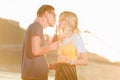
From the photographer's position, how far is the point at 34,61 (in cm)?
Answer: 187

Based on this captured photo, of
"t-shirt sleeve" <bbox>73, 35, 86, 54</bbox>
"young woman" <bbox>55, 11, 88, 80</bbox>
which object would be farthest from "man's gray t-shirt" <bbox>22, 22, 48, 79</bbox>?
"t-shirt sleeve" <bbox>73, 35, 86, 54</bbox>

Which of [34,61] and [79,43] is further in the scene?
[79,43]

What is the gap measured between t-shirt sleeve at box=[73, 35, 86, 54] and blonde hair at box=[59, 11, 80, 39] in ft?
0.18

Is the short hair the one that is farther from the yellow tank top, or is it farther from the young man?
the yellow tank top

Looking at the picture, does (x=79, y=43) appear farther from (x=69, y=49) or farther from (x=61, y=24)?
(x=61, y=24)

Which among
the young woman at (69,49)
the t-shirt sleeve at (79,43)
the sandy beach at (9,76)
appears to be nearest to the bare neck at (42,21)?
the young woman at (69,49)

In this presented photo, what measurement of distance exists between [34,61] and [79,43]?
15.0 inches

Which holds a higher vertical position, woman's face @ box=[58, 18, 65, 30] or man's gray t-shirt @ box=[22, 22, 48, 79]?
Result: woman's face @ box=[58, 18, 65, 30]

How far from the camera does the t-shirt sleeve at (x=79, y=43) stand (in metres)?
1.95

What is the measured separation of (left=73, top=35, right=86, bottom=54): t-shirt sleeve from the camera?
76.8 inches

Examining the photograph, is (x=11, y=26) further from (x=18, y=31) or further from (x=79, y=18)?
(x=79, y=18)

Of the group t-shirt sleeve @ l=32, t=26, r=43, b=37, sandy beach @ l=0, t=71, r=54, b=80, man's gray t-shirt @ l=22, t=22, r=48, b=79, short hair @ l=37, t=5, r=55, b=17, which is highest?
short hair @ l=37, t=5, r=55, b=17

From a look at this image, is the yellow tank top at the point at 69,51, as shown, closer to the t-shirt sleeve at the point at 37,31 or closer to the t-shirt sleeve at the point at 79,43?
the t-shirt sleeve at the point at 79,43

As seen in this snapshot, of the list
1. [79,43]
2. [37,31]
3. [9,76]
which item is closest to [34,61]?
[37,31]
